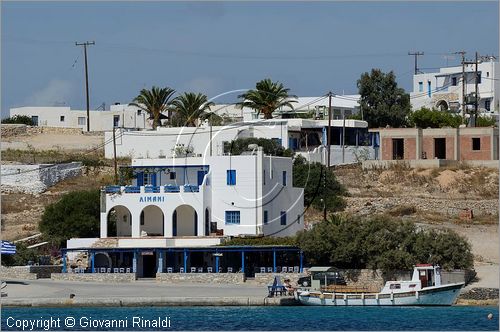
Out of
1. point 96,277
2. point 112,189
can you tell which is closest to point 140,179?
point 112,189

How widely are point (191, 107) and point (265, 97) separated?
559 centimetres

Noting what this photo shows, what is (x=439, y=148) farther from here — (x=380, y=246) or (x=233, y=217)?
(x=380, y=246)

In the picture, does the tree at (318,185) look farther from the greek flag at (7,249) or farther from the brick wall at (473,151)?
the greek flag at (7,249)

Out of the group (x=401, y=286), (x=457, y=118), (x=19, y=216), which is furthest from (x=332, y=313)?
(x=457, y=118)

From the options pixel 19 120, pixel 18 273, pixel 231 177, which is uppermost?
pixel 19 120

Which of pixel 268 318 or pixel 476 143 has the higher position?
pixel 476 143

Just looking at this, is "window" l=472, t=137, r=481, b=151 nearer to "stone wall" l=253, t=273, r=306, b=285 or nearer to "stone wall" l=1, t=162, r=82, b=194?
"stone wall" l=1, t=162, r=82, b=194

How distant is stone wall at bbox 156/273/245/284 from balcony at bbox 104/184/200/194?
5.74 meters

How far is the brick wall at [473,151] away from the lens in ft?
316

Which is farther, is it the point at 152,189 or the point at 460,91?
the point at 460,91

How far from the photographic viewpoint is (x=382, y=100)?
4483 inches

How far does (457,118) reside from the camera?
10881 cm

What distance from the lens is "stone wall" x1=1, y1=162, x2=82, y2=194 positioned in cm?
9525

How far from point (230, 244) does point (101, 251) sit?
6933 millimetres
